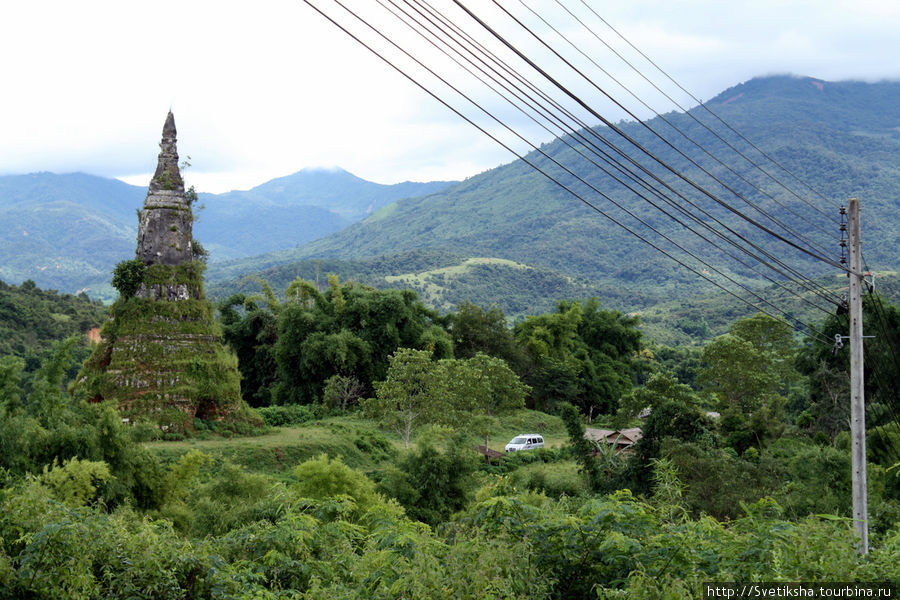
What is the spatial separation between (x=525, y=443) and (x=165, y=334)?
1606cm

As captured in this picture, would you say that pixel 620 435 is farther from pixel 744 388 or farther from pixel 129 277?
pixel 129 277

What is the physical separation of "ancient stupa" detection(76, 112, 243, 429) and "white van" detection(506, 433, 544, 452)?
1222 centimetres

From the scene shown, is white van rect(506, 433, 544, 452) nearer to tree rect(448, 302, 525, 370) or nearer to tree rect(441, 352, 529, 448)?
tree rect(441, 352, 529, 448)

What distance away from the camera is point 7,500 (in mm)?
6961

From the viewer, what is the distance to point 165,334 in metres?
24.6

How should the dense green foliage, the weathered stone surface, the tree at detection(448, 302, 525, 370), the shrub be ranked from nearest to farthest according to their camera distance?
the shrub → the weathered stone surface → the tree at detection(448, 302, 525, 370) → the dense green foliage

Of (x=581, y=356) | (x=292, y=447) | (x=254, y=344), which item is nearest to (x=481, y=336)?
(x=581, y=356)

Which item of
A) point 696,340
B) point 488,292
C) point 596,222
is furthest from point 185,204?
point 596,222

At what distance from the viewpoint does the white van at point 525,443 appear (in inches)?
1281

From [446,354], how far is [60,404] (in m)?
26.4

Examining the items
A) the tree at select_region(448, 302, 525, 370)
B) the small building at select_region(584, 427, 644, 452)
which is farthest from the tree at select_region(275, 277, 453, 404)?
the small building at select_region(584, 427, 644, 452)

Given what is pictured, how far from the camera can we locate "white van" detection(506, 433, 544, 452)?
32531 millimetres

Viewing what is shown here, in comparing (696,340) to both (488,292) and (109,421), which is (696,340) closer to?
(488,292)

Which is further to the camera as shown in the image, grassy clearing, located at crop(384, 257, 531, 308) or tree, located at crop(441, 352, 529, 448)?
grassy clearing, located at crop(384, 257, 531, 308)
